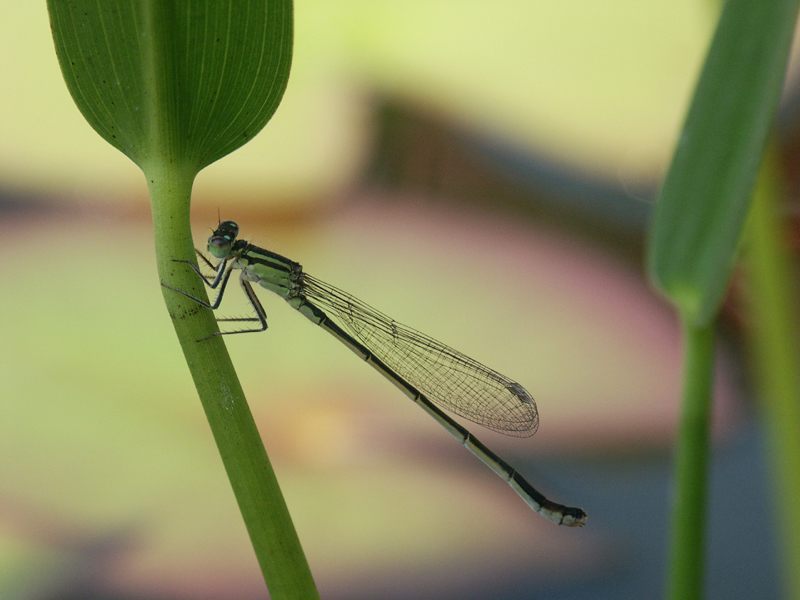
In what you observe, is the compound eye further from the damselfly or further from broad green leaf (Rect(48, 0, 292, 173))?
broad green leaf (Rect(48, 0, 292, 173))

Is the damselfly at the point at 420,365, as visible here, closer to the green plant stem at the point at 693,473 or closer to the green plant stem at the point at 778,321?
the green plant stem at the point at 778,321

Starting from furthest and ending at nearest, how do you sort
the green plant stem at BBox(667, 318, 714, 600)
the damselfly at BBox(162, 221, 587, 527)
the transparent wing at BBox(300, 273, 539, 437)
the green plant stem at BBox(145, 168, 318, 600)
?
1. the transparent wing at BBox(300, 273, 539, 437)
2. the damselfly at BBox(162, 221, 587, 527)
3. the green plant stem at BBox(667, 318, 714, 600)
4. the green plant stem at BBox(145, 168, 318, 600)

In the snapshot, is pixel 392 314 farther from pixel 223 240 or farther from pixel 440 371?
pixel 223 240

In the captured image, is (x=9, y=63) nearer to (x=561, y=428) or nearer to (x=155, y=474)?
(x=155, y=474)

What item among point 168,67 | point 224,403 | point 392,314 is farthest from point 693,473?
point 392,314

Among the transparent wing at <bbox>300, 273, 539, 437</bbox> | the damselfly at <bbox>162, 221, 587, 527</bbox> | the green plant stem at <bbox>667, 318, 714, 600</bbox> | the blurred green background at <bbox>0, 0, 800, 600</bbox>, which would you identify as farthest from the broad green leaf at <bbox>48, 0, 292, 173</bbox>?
the blurred green background at <bbox>0, 0, 800, 600</bbox>

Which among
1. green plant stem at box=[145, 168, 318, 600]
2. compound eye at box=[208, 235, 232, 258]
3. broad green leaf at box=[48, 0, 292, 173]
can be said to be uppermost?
compound eye at box=[208, 235, 232, 258]

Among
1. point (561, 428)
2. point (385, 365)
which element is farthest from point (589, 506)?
point (385, 365)
